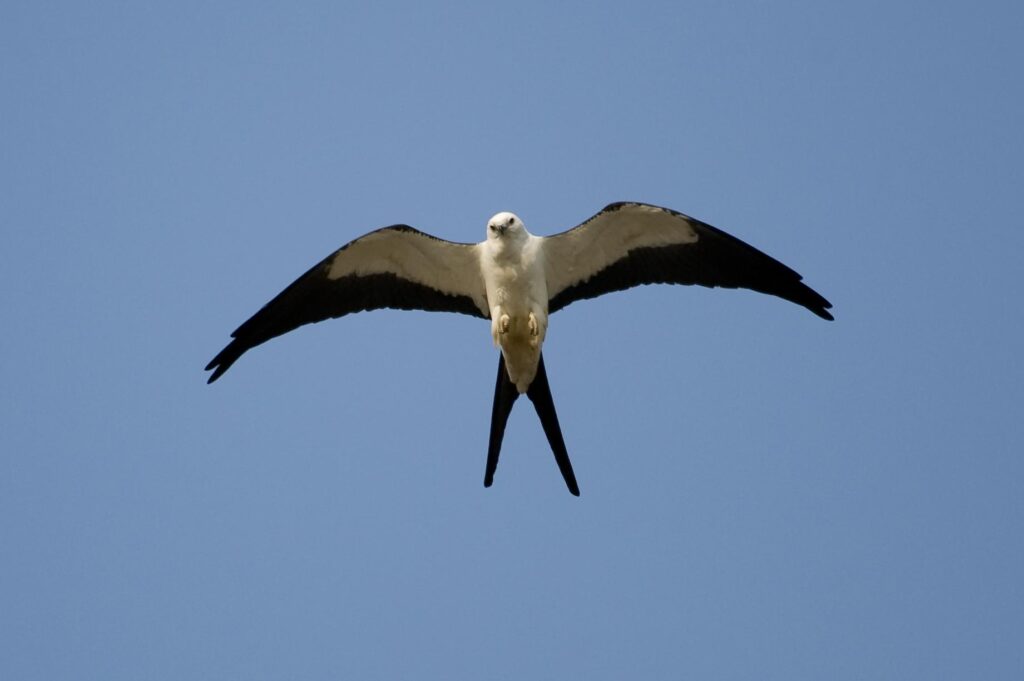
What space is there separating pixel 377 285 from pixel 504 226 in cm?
128

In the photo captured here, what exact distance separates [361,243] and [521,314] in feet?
4.64

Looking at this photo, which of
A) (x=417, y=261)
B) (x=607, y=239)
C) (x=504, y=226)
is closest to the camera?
(x=504, y=226)

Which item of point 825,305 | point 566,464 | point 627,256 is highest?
point 627,256

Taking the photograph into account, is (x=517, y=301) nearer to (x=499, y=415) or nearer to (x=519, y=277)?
(x=519, y=277)

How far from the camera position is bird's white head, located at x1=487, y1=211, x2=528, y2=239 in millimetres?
9289

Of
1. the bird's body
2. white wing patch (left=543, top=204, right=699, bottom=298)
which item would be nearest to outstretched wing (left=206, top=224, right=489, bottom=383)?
the bird's body

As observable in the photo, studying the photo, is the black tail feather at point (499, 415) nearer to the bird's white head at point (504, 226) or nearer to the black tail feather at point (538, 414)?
the black tail feather at point (538, 414)

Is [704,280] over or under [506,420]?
over

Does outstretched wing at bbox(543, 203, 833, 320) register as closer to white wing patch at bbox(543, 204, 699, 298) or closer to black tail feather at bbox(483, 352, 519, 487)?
white wing patch at bbox(543, 204, 699, 298)

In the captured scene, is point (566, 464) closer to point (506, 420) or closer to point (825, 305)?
point (506, 420)

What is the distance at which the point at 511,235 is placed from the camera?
9.34m

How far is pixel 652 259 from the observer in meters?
9.81

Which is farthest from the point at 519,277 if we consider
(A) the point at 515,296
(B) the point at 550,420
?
(B) the point at 550,420

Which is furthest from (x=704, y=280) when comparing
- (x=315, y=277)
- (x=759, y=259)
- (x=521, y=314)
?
(x=315, y=277)
